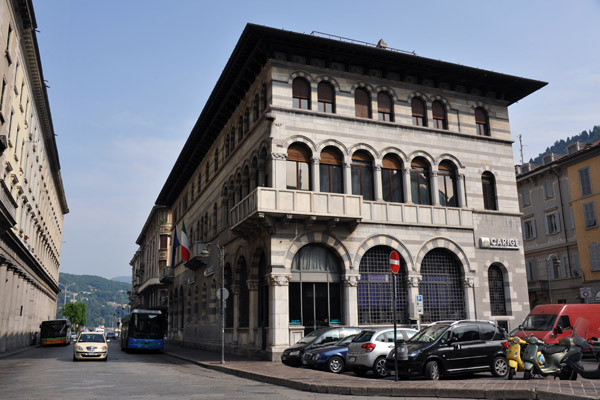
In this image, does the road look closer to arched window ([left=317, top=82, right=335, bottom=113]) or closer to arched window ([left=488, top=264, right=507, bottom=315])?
arched window ([left=317, top=82, right=335, bottom=113])

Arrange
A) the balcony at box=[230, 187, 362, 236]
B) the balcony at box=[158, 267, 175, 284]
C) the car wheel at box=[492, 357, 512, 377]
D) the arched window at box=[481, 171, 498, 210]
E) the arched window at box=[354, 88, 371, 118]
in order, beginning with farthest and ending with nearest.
→ the balcony at box=[158, 267, 175, 284]
the arched window at box=[481, 171, 498, 210]
the arched window at box=[354, 88, 371, 118]
the balcony at box=[230, 187, 362, 236]
the car wheel at box=[492, 357, 512, 377]

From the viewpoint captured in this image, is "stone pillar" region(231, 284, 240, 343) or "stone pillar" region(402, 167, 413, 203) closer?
"stone pillar" region(402, 167, 413, 203)

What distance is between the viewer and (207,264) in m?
35.6

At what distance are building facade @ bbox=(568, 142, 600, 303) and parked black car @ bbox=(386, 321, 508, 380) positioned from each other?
27.7 metres

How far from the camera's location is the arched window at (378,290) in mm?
23984

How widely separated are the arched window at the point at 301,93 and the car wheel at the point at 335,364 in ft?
39.0

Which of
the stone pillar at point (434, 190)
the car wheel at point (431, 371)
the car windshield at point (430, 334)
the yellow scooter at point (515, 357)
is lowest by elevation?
the car wheel at point (431, 371)

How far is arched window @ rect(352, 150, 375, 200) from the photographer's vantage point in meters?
25.0

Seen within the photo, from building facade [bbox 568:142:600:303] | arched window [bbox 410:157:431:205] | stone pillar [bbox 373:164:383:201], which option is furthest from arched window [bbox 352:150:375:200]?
building facade [bbox 568:142:600:303]

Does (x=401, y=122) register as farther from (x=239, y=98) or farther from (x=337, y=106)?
(x=239, y=98)

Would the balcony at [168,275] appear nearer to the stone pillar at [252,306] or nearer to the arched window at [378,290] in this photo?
the stone pillar at [252,306]

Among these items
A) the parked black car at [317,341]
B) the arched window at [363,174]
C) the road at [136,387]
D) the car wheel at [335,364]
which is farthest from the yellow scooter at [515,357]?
the arched window at [363,174]

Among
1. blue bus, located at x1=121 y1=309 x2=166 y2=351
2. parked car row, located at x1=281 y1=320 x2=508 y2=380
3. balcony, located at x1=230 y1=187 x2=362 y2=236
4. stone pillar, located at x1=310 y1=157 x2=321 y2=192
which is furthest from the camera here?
blue bus, located at x1=121 y1=309 x2=166 y2=351

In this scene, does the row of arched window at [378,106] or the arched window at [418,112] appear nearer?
the row of arched window at [378,106]
